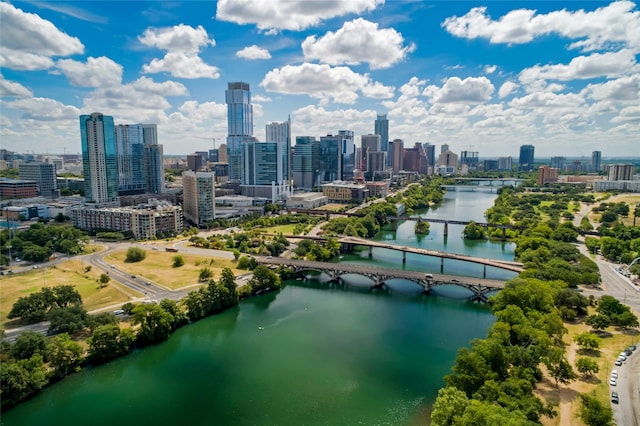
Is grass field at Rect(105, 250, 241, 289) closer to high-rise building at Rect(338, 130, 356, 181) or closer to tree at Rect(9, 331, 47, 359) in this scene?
tree at Rect(9, 331, 47, 359)

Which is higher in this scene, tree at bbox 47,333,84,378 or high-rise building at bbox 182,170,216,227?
high-rise building at bbox 182,170,216,227

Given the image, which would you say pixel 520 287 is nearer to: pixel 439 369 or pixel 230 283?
pixel 439 369

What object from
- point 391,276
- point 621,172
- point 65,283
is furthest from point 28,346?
point 621,172

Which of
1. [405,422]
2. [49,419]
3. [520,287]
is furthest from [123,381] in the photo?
[520,287]

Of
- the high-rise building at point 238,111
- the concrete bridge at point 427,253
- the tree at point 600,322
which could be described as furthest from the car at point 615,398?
the high-rise building at point 238,111

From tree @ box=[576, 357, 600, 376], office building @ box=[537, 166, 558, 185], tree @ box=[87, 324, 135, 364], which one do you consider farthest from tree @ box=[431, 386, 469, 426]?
office building @ box=[537, 166, 558, 185]

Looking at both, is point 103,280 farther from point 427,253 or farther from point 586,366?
point 586,366
